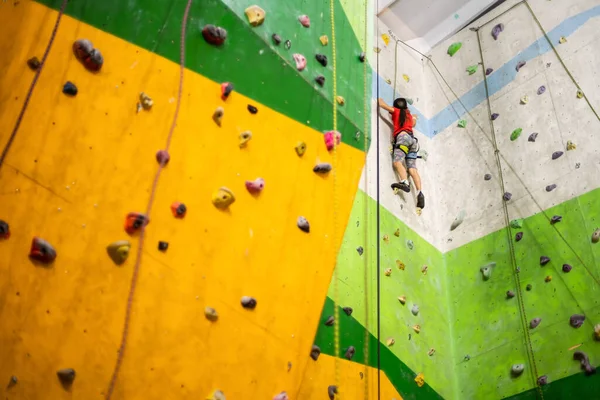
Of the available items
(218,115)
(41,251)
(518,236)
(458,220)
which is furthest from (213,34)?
(518,236)

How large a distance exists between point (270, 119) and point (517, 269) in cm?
167

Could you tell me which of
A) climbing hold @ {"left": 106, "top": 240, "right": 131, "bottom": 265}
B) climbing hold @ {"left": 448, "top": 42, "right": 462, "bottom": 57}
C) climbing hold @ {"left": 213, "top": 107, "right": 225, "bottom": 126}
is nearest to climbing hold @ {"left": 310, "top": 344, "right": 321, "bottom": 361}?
climbing hold @ {"left": 106, "top": 240, "right": 131, "bottom": 265}

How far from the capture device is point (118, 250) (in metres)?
1.75

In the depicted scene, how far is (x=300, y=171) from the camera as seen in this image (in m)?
2.51

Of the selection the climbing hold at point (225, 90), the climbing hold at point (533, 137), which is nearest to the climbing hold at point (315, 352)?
the climbing hold at point (225, 90)

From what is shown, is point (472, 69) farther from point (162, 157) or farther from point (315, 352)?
point (162, 157)

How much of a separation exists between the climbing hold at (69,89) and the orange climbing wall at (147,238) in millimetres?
22

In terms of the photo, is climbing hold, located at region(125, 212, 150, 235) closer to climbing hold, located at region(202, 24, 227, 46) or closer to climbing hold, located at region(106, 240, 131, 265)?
climbing hold, located at region(106, 240, 131, 265)

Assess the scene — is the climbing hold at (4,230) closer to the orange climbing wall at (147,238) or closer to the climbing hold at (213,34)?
the orange climbing wall at (147,238)

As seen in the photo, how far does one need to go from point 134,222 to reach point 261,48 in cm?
116

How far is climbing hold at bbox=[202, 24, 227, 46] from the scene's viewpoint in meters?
2.28

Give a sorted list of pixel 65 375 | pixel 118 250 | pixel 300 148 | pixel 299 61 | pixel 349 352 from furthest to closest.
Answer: pixel 299 61 < pixel 300 148 < pixel 349 352 < pixel 118 250 < pixel 65 375

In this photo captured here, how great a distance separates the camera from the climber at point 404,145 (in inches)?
127

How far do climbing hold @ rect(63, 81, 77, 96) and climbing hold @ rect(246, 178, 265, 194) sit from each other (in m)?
0.77
